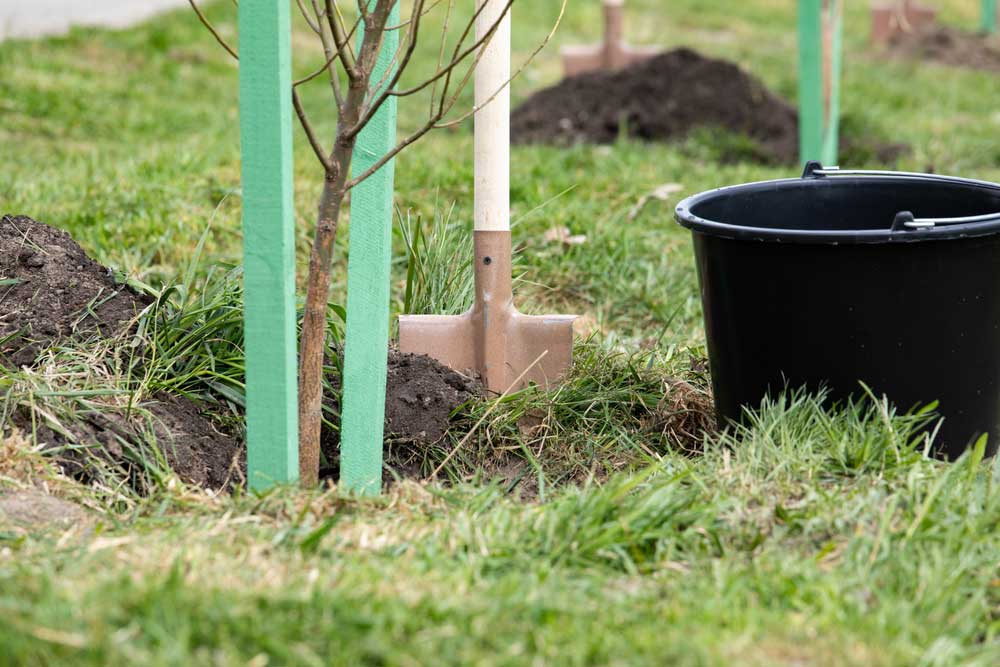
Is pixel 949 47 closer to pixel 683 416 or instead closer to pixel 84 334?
pixel 683 416

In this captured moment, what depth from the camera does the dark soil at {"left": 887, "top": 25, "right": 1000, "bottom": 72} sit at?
891 centimetres

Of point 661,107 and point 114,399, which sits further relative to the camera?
point 661,107

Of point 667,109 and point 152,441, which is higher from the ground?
point 667,109

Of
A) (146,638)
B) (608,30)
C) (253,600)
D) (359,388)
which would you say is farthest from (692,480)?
(608,30)

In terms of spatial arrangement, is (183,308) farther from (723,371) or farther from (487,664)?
(487,664)

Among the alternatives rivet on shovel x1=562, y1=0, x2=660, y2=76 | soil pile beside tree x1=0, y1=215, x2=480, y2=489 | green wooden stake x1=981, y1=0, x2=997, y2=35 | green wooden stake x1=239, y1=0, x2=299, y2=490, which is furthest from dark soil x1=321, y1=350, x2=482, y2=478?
green wooden stake x1=981, y1=0, x2=997, y2=35

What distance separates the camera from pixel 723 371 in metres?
2.35

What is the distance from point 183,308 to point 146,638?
3.87ft

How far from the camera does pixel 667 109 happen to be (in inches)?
227

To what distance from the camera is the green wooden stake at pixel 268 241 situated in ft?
5.77

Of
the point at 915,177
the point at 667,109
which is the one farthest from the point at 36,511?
the point at 667,109

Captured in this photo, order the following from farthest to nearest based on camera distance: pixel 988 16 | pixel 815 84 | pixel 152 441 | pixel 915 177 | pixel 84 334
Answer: pixel 988 16 → pixel 815 84 → pixel 915 177 → pixel 84 334 → pixel 152 441

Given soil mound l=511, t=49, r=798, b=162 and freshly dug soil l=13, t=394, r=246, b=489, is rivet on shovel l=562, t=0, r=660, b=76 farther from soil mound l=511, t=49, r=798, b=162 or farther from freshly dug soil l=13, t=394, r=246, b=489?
freshly dug soil l=13, t=394, r=246, b=489

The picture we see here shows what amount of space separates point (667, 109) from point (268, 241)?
14.0 feet
